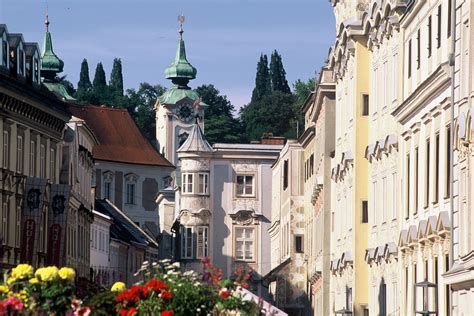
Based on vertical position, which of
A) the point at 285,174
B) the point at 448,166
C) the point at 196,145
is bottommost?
the point at 448,166

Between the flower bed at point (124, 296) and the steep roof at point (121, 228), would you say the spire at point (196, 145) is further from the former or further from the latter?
the flower bed at point (124, 296)

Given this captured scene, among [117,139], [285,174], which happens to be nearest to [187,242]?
[285,174]

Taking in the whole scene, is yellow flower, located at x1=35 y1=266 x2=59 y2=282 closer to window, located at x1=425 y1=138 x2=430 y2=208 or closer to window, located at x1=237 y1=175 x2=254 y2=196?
window, located at x1=425 y1=138 x2=430 y2=208

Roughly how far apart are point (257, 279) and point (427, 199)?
67.7m

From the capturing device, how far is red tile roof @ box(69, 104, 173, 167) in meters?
164

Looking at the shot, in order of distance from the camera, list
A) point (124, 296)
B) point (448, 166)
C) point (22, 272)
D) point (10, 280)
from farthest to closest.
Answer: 1. point (448, 166)
2. point (124, 296)
3. point (22, 272)
4. point (10, 280)

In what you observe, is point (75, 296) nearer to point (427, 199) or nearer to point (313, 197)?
point (427, 199)

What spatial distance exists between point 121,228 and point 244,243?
12228 mm

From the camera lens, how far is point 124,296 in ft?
85.0

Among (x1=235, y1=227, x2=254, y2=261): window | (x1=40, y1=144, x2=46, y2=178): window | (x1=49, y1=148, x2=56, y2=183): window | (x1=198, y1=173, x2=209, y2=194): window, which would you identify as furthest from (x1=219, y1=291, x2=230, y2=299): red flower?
(x1=235, y1=227, x2=254, y2=261): window

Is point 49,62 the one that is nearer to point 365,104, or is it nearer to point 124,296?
point 365,104

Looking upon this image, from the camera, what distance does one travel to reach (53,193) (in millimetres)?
69812

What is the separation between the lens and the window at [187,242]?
114 metres

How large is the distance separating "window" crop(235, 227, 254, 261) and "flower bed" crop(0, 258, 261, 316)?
86.1 meters
